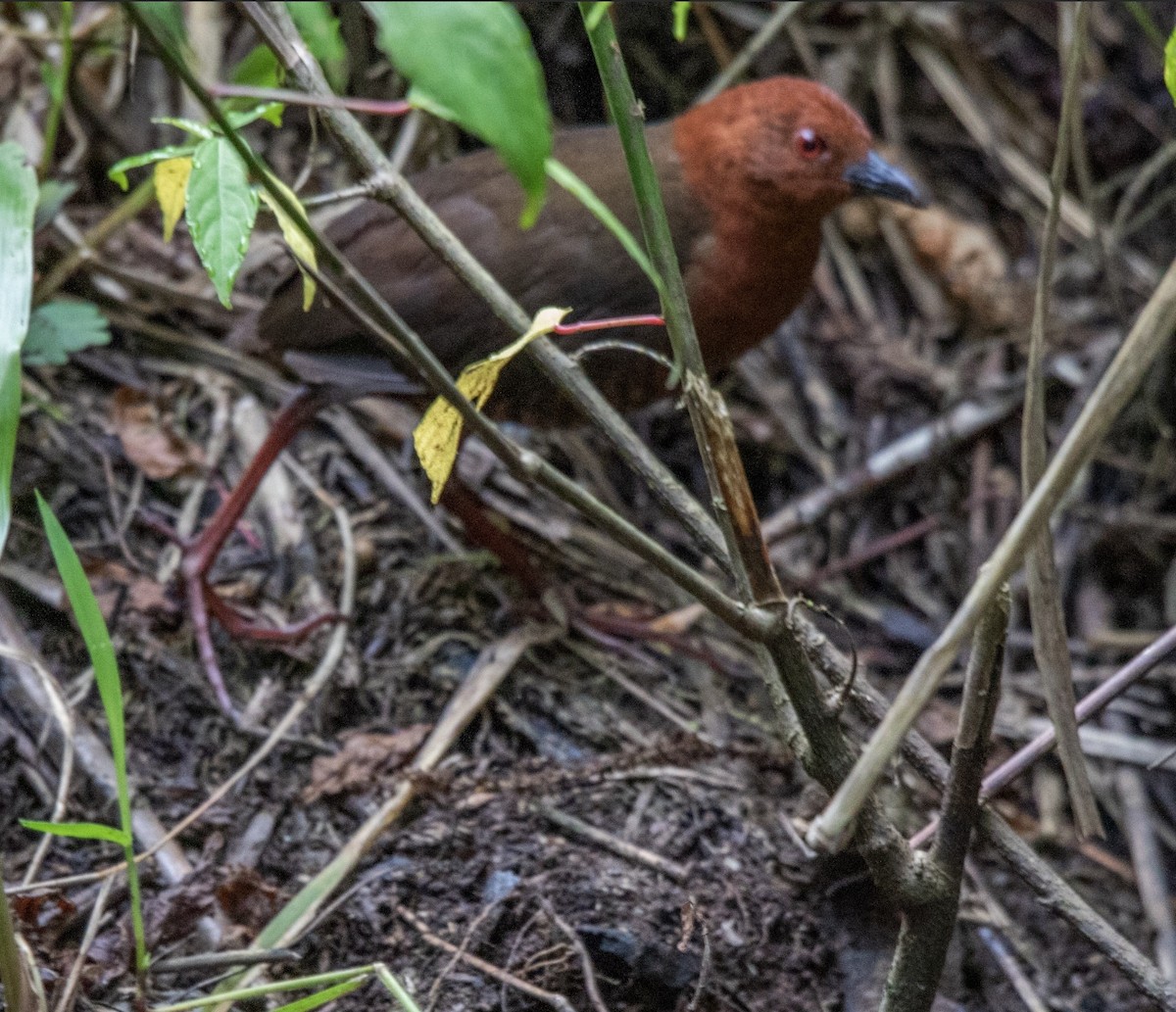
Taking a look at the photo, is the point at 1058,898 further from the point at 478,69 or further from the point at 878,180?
the point at 878,180

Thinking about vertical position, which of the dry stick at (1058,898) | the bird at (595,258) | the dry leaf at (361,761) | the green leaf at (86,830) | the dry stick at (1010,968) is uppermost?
the bird at (595,258)

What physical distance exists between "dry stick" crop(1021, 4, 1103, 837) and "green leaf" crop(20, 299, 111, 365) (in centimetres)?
199

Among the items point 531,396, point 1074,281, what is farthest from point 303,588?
point 1074,281

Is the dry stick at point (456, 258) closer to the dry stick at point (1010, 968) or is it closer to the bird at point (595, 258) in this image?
the bird at point (595, 258)

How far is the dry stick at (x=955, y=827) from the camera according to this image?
5.00 feet

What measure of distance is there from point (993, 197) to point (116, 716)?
11.2 feet

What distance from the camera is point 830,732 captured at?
5.32ft

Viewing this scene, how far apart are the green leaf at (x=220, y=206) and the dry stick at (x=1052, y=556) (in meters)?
0.86

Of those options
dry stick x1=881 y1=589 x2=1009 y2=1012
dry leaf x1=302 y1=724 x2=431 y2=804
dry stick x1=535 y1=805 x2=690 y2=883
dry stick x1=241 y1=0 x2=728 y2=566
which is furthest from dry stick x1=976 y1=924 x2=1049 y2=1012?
dry stick x1=241 y1=0 x2=728 y2=566

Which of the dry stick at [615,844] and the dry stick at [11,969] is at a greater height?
the dry stick at [11,969]

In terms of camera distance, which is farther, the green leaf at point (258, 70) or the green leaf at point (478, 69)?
the green leaf at point (258, 70)

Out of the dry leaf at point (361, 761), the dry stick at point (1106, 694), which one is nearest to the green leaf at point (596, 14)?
the dry stick at point (1106, 694)

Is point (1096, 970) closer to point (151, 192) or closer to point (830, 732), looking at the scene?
point (830, 732)

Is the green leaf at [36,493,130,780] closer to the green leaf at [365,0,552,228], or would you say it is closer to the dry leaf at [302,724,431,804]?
the dry leaf at [302,724,431,804]
